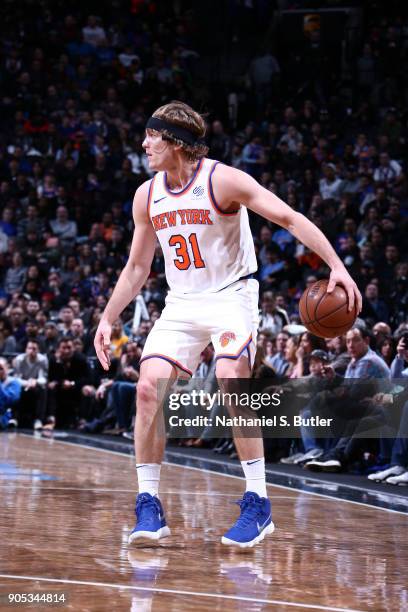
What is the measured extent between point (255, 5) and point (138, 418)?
16692mm

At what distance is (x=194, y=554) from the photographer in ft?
15.4

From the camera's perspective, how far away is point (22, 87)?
63.2ft

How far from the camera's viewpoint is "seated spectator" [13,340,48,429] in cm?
1401

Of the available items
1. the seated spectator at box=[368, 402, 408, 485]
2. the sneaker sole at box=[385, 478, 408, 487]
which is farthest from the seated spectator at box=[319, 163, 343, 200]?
the sneaker sole at box=[385, 478, 408, 487]

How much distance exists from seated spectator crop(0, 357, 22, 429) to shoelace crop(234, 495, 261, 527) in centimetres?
894

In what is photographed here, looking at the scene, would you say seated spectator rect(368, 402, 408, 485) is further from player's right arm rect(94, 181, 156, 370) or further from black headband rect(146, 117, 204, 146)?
black headband rect(146, 117, 204, 146)

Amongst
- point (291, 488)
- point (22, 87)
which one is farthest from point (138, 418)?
point (22, 87)

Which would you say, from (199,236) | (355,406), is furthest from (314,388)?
(199,236)

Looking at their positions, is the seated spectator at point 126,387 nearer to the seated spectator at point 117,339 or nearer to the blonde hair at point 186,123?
the seated spectator at point 117,339

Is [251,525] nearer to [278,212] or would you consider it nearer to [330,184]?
[278,212]

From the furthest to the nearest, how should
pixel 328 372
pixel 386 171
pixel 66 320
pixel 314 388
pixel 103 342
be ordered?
pixel 386 171 → pixel 66 320 → pixel 314 388 → pixel 328 372 → pixel 103 342

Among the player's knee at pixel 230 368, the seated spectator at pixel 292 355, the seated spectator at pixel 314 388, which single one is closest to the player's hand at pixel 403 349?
the seated spectator at pixel 314 388

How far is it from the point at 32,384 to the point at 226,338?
30.3ft

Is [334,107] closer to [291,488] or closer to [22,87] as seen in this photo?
[22,87]
